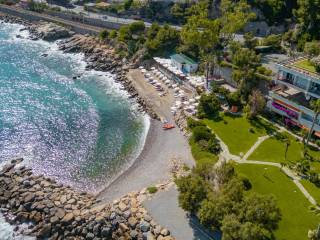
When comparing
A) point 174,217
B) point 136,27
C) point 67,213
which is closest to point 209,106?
point 174,217

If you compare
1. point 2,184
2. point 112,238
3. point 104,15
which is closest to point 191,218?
point 112,238

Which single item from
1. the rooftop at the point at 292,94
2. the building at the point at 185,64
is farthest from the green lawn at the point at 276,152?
the building at the point at 185,64

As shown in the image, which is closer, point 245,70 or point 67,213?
point 67,213

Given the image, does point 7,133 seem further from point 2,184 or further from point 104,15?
point 104,15

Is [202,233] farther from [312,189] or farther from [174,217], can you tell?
[312,189]

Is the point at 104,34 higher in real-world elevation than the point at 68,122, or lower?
higher

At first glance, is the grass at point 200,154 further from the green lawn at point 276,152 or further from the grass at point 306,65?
the grass at point 306,65
